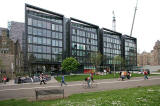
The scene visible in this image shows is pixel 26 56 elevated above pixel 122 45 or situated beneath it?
situated beneath

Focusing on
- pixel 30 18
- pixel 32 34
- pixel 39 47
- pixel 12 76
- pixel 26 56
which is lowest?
pixel 12 76

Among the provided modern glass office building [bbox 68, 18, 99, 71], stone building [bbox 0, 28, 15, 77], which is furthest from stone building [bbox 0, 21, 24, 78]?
modern glass office building [bbox 68, 18, 99, 71]

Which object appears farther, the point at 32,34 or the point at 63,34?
the point at 63,34

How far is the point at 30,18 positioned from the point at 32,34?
6.04 m

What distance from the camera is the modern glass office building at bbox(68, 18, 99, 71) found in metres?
68.6

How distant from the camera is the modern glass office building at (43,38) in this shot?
54.9 meters

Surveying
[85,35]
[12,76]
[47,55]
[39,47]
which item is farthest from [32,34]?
[85,35]

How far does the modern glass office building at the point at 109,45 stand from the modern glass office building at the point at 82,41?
5.45 m

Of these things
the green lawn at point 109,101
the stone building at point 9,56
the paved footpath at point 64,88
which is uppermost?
the stone building at point 9,56

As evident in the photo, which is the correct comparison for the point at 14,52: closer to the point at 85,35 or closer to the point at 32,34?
the point at 32,34

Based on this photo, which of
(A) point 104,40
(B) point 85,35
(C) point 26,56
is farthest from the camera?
(A) point 104,40

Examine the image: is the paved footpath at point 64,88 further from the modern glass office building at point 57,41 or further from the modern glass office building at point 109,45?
the modern glass office building at point 109,45

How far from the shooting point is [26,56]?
5356cm

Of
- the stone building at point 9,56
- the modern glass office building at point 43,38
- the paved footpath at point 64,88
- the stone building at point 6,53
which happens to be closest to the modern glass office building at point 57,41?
the modern glass office building at point 43,38
